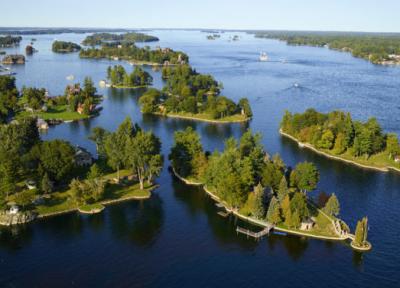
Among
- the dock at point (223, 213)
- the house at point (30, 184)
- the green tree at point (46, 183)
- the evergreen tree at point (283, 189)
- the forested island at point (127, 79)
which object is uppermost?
the forested island at point (127, 79)

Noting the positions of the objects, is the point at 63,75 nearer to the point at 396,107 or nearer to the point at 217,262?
the point at 396,107

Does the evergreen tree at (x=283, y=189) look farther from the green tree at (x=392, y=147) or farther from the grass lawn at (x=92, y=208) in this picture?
the green tree at (x=392, y=147)

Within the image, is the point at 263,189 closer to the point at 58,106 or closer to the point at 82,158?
the point at 82,158

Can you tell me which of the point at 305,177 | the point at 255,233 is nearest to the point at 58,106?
the point at 305,177

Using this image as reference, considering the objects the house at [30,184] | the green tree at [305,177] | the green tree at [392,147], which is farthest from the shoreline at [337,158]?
the house at [30,184]

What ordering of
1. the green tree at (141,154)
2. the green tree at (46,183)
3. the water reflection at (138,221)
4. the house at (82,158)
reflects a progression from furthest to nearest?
1. the house at (82,158)
2. the green tree at (141,154)
3. the green tree at (46,183)
4. the water reflection at (138,221)

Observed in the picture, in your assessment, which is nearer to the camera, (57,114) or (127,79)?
(57,114)

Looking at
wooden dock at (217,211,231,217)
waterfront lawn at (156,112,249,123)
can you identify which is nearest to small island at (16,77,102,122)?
waterfront lawn at (156,112,249,123)

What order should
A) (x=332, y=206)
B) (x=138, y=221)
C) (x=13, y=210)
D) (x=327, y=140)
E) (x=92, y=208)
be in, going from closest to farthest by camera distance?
(x=13, y=210), (x=332, y=206), (x=138, y=221), (x=92, y=208), (x=327, y=140)
